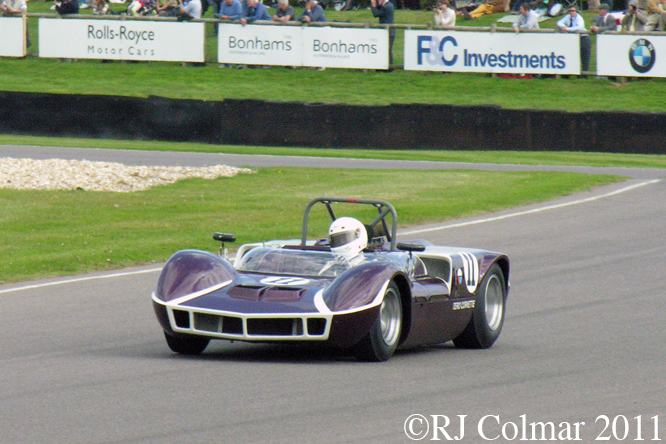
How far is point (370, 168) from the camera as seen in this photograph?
20.9 meters

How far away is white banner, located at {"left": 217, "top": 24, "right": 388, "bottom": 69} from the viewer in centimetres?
2738

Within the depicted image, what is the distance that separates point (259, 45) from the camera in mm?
27703

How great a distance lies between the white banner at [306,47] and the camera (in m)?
27.4

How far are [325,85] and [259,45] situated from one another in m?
1.95

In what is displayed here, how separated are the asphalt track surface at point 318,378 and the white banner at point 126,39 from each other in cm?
1779

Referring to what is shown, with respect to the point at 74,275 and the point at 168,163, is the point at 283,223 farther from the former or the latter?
the point at 168,163

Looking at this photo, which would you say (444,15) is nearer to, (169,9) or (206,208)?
(169,9)

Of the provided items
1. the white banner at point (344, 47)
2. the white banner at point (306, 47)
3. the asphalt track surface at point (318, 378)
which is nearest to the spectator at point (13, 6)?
the white banner at point (306, 47)

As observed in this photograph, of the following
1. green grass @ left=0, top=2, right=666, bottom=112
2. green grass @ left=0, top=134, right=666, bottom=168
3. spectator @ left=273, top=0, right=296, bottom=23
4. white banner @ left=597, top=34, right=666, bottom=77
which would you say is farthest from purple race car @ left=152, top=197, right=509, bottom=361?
spectator @ left=273, top=0, right=296, bottom=23

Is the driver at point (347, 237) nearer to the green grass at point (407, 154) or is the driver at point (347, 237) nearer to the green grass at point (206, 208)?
the green grass at point (206, 208)

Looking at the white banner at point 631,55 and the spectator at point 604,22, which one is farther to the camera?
the spectator at point 604,22

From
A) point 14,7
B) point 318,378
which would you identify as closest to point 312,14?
point 14,7

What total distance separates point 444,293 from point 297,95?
19.9m

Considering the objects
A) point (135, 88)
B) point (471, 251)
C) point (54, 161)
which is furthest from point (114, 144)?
point (471, 251)
